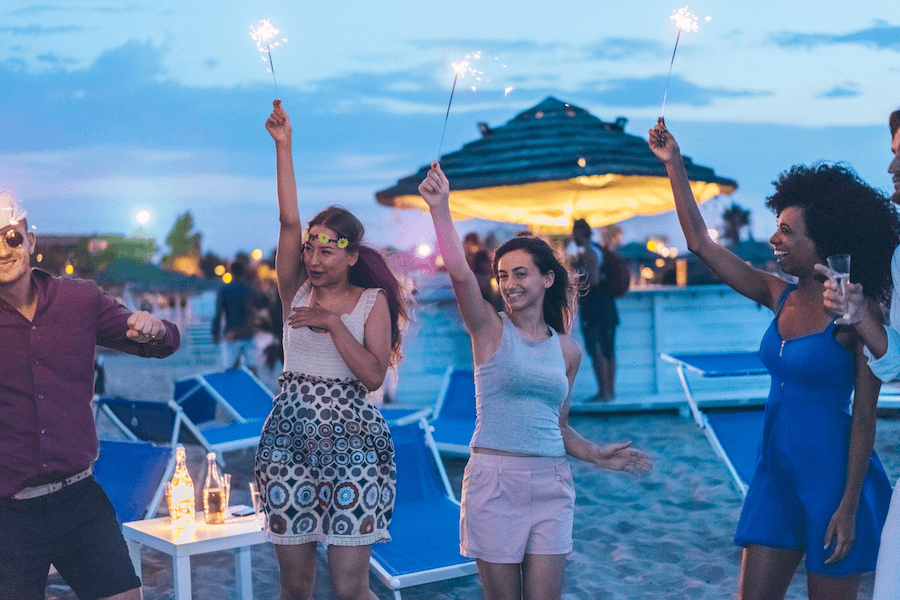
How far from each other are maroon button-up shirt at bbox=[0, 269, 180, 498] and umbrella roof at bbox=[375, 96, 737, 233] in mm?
6627

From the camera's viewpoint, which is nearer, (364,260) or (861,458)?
(861,458)

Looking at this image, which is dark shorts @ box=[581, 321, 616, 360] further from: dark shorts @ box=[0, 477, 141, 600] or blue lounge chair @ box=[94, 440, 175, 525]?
dark shorts @ box=[0, 477, 141, 600]

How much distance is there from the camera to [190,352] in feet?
64.8

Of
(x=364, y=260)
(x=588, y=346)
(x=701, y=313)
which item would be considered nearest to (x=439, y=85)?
(x=364, y=260)

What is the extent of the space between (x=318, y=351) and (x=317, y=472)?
0.40 meters

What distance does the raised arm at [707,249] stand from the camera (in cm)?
281

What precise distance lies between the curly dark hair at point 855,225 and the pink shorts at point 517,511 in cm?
114

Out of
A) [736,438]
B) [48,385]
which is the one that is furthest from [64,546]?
[736,438]

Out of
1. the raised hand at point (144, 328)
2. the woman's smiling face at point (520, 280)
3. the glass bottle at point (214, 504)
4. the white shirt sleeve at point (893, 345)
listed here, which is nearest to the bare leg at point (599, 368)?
the glass bottle at point (214, 504)

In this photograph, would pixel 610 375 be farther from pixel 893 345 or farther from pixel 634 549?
pixel 893 345

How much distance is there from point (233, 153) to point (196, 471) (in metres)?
62.2

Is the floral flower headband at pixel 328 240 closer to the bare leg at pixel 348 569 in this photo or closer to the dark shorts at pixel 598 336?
the bare leg at pixel 348 569

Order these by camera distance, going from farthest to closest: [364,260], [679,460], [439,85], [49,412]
Answer: [679,460]
[364,260]
[439,85]
[49,412]

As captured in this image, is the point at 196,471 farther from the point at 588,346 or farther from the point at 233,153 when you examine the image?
the point at 233,153
